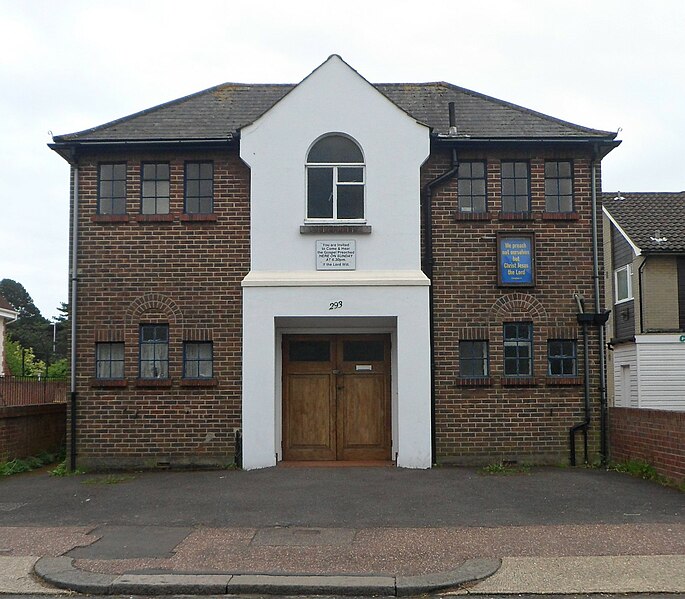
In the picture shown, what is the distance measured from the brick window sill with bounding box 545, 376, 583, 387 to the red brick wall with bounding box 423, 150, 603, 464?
0.7 inches

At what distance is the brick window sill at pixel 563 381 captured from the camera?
47.6 ft

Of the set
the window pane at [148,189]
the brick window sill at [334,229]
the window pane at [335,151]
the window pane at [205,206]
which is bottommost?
the brick window sill at [334,229]

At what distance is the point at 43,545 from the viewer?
8859 millimetres

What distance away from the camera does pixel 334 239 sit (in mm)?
14445

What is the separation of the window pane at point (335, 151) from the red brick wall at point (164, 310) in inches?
52.5

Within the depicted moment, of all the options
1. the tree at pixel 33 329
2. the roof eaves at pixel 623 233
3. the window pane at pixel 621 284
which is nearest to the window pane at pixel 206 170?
the roof eaves at pixel 623 233

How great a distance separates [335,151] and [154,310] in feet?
14.2

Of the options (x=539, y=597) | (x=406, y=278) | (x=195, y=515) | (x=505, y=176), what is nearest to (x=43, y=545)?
(x=195, y=515)

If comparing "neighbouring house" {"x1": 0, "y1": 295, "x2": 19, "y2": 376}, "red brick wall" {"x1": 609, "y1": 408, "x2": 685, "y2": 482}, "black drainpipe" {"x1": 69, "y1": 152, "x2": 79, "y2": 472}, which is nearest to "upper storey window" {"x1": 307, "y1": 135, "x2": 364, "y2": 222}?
"black drainpipe" {"x1": 69, "y1": 152, "x2": 79, "y2": 472}

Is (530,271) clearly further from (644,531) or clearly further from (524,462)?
(644,531)

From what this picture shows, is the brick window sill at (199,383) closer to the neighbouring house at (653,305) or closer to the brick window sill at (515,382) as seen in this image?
the brick window sill at (515,382)

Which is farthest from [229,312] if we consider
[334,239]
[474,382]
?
[474,382]

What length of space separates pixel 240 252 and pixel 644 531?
8.27m

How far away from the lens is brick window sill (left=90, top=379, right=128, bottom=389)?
14438 millimetres
